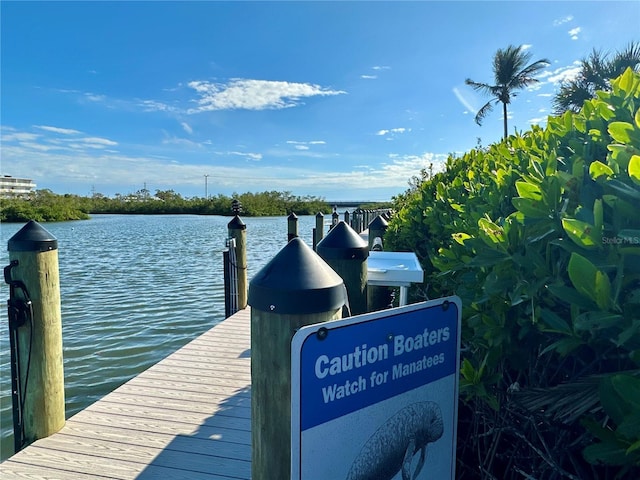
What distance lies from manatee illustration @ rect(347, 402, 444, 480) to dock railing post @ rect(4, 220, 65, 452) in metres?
2.74

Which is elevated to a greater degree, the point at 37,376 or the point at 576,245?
the point at 576,245

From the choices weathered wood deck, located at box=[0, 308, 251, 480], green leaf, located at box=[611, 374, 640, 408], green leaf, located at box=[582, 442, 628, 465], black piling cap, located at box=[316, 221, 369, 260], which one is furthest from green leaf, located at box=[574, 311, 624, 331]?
weathered wood deck, located at box=[0, 308, 251, 480]

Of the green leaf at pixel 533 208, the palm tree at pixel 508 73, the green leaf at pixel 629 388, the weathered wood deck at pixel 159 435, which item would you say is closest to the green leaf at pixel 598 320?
the green leaf at pixel 629 388

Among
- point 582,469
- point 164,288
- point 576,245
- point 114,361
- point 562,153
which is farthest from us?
point 164,288

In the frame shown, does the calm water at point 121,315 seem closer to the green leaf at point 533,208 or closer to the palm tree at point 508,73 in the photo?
the green leaf at point 533,208

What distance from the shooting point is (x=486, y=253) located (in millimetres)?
1172

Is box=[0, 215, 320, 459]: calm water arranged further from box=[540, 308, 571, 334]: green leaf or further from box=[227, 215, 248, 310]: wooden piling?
box=[540, 308, 571, 334]: green leaf

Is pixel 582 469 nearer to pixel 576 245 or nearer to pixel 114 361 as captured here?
pixel 576 245

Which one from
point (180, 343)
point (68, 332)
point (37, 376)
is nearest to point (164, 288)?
point (68, 332)

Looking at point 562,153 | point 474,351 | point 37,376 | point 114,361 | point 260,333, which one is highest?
point 562,153

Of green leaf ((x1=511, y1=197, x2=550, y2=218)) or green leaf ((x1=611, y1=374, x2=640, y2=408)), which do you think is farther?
green leaf ((x1=511, y1=197, x2=550, y2=218))

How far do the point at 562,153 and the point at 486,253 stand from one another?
2.32ft

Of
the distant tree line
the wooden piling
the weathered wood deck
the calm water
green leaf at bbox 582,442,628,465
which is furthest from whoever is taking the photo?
the distant tree line

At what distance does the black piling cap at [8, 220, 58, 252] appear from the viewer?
2814mm
